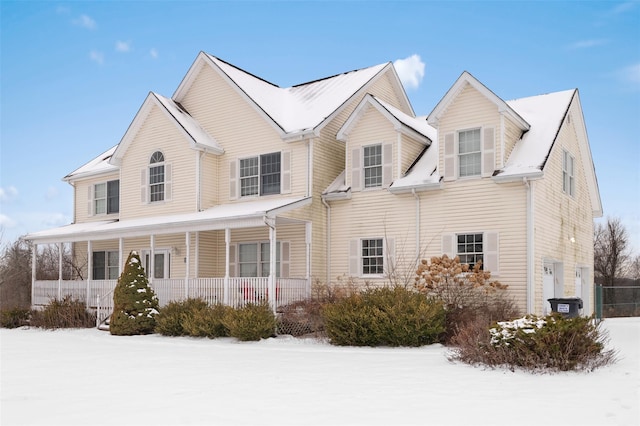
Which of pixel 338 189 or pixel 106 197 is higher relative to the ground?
pixel 106 197

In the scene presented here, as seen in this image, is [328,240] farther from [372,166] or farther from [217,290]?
[217,290]

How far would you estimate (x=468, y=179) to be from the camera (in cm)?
1977

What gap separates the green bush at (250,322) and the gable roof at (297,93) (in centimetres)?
688

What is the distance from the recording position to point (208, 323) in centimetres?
1855

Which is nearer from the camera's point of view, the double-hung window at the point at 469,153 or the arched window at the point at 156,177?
the double-hung window at the point at 469,153

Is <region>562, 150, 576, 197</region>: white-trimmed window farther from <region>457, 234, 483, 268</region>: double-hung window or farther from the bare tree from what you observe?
the bare tree

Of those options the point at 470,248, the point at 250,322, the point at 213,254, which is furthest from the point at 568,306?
the point at 213,254

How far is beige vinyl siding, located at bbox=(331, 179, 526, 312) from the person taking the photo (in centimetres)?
1877

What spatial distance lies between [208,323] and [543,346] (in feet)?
34.0

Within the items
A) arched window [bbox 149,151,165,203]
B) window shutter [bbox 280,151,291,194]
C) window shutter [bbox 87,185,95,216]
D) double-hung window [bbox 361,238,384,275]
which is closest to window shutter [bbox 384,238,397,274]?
double-hung window [bbox 361,238,384,275]

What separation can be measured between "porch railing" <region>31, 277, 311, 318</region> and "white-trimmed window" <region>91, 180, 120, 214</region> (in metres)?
4.97

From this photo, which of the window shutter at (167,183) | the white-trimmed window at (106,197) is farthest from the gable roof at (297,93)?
the white-trimmed window at (106,197)

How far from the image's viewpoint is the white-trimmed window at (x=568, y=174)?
21.9 metres

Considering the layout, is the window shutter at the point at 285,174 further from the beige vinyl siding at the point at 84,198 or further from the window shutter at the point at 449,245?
the beige vinyl siding at the point at 84,198
